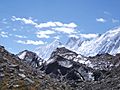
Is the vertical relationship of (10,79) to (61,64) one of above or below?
below

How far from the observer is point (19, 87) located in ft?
258

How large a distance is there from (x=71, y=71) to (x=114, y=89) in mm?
72716

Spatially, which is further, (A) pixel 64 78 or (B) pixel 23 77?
(A) pixel 64 78

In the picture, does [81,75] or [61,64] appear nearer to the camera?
[81,75]

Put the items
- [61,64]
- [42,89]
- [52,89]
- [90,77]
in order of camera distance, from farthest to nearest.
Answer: [61,64] < [90,77] < [52,89] < [42,89]

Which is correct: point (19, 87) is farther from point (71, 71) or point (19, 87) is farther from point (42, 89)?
point (71, 71)

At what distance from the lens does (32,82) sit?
88.2m

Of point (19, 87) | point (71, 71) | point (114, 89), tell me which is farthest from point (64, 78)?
point (19, 87)

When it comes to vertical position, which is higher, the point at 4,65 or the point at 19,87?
the point at 4,65

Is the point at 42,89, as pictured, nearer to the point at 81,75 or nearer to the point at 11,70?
the point at 11,70

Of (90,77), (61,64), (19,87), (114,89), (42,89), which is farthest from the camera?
(61,64)

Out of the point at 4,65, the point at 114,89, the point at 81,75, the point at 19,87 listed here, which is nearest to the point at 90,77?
the point at 81,75

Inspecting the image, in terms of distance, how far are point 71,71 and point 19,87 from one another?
106m

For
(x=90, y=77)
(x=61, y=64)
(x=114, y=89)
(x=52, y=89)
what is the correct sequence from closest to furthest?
(x=52, y=89) < (x=114, y=89) < (x=90, y=77) < (x=61, y=64)
